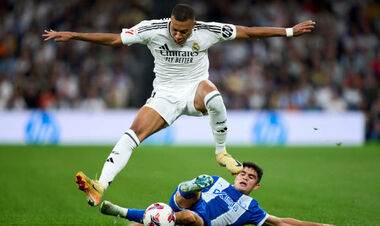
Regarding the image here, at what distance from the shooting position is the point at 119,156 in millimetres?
6863

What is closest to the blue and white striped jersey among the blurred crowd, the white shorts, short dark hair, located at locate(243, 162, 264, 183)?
short dark hair, located at locate(243, 162, 264, 183)

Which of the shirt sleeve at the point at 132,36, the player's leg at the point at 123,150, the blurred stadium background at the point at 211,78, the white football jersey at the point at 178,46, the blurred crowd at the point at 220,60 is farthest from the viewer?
the blurred crowd at the point at 220,60

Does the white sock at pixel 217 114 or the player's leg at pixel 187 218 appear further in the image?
the white sock at pixel 217 114

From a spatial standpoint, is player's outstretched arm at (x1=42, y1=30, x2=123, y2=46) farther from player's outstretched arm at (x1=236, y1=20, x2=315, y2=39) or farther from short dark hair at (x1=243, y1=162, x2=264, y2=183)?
short dark hair at (x1=243, y1=162, x2=264, y2=183)

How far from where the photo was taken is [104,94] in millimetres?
20312

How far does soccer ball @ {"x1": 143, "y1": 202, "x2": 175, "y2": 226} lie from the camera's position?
6461 millimetres

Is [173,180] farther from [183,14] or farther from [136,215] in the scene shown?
[183,14]

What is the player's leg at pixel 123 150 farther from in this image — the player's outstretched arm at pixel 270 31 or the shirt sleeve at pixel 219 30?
the player's outstretched arm at pixel 270 31

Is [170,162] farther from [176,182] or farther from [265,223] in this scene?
[265,223]

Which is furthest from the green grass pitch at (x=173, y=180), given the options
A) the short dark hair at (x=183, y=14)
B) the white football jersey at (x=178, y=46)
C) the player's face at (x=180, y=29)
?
the short dark hair at (x=183, y=14)

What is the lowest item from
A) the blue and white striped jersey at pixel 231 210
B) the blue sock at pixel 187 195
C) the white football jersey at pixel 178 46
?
the blue and white striped jersey at pixel 231 210

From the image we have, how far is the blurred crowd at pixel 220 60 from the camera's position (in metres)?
20.2

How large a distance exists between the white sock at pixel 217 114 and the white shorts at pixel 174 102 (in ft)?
0.75

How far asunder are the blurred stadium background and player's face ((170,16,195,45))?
598cm
